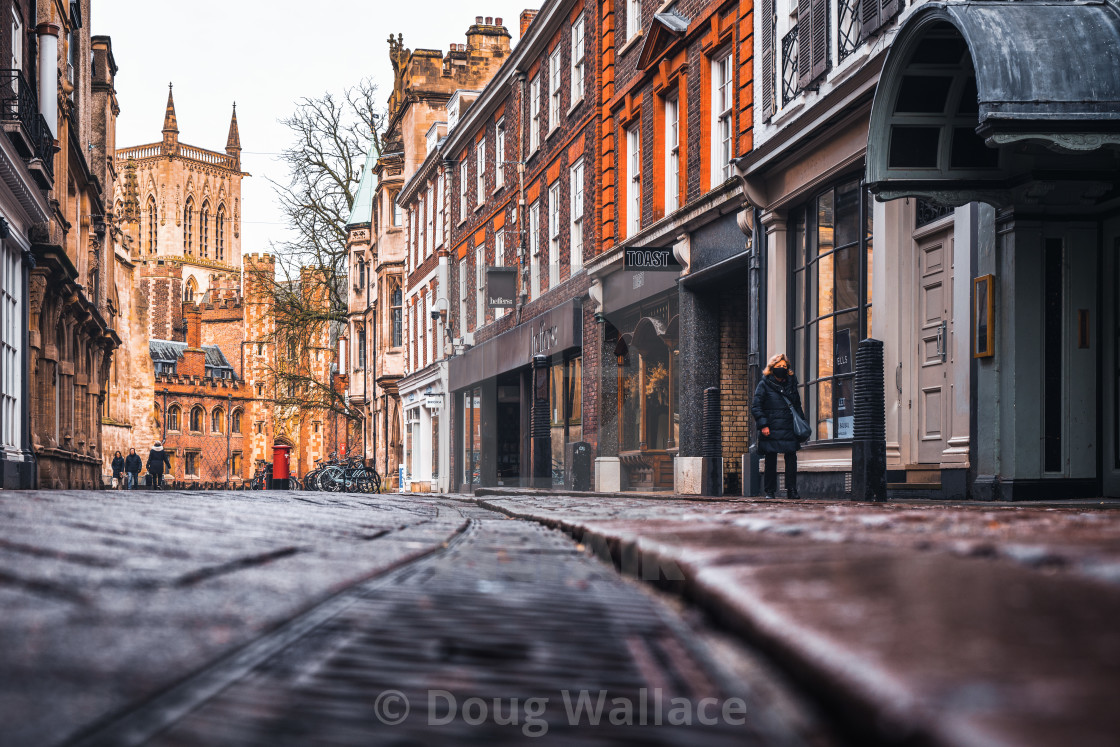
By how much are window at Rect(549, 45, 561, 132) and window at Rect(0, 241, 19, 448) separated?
10.1 m

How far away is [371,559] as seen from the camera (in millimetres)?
3881

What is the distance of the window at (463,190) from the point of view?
33.9 meters

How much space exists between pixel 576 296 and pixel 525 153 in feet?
18.5

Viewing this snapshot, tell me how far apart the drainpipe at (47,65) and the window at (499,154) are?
9.91 m

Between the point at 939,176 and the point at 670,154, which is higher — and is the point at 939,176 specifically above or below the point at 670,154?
below

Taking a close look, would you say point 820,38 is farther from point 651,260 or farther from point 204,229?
point 204,229

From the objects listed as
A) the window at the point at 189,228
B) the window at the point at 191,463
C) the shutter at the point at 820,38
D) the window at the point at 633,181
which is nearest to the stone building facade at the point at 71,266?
the window at the point at 633,181

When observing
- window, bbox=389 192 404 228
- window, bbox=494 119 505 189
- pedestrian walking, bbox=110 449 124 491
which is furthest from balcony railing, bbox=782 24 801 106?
pedestrian walking, bbox=110 449 124 491

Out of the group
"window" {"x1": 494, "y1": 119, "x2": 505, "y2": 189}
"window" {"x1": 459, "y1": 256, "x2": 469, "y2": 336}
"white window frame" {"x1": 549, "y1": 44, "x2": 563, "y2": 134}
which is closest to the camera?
"white window frame" {"x1": 549, "y1": 44, "x2": 563, "y2": 134}

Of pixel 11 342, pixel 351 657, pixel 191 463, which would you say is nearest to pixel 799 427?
pixel 351 657

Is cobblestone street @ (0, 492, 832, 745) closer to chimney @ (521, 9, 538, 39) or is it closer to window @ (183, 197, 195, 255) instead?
chimney @ (521, 9, 538, 39)

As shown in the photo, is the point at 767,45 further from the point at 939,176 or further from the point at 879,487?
the point at 879,487

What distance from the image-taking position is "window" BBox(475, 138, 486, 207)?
31.9 meters

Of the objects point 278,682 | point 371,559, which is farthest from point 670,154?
point 278,682
